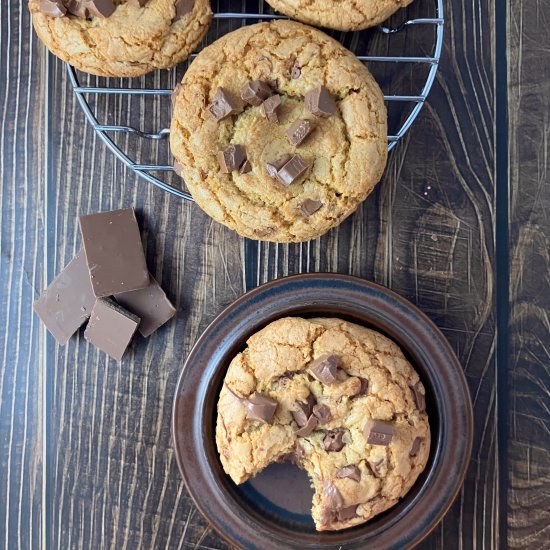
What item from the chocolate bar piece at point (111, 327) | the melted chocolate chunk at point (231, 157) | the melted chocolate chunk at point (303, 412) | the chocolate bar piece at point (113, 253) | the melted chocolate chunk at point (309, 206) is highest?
the melted chocolate chunk at point (231, 157)

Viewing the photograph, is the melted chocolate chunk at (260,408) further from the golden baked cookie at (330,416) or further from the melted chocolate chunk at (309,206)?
the melted chocolate chunk at (309,206)

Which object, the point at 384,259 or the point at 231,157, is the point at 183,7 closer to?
the point at 231,157

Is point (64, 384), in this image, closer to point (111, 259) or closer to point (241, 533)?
point (111, 259)

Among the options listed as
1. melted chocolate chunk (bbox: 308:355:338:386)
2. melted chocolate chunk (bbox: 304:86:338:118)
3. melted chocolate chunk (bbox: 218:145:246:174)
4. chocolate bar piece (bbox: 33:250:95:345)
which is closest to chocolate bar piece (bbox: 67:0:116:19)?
melted chocolate chunk (bbox: 218:145:246:174)

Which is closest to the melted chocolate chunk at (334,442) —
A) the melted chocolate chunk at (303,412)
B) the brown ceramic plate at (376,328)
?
the melted chocolate chunk at (303,412)

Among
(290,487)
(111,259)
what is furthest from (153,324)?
(290,487)

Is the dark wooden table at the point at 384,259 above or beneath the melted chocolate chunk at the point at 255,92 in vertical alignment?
beneath

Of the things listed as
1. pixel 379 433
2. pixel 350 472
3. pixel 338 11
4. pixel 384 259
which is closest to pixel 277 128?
pixel 338 11
